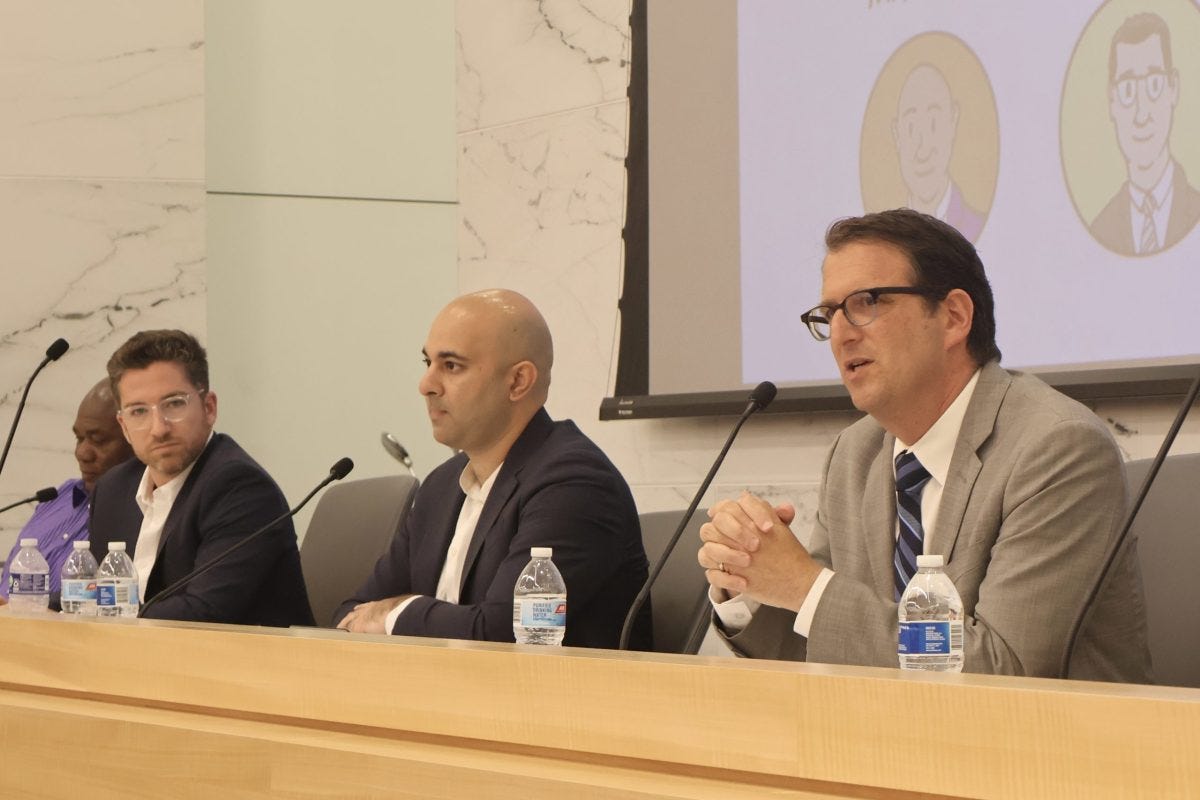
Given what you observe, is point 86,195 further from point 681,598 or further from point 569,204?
point 681,598

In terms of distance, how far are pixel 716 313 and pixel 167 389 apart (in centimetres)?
153

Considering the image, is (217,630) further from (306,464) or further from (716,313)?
→ (306,464)

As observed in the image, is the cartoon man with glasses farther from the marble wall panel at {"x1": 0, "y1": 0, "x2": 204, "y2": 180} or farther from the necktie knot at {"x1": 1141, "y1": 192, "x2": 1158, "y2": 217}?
the marble wall panel at {"x1": 0, "y1": 0, "x2": 204, "y2": 180}

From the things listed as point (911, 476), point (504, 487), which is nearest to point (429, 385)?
point (504, 487)

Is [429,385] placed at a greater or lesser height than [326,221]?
lesser

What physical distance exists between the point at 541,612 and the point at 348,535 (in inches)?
51.6

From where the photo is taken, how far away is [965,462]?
7.58 feet

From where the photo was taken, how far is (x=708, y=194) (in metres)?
4.44

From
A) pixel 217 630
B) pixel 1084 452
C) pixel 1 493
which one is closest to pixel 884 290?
pixel 1084 452

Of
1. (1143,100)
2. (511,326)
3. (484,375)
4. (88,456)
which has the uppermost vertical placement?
(1143,100)

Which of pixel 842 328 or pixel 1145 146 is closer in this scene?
pixel 842 328

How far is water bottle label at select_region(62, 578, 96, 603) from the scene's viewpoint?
127 inches

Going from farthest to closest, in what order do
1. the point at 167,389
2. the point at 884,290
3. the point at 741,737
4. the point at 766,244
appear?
the point at 766,244
the point at 167,389
the point at 884,290
the point at 741,737

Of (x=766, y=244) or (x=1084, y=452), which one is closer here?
(x=1084, y=452)
